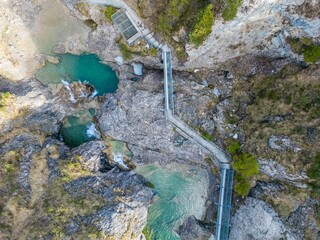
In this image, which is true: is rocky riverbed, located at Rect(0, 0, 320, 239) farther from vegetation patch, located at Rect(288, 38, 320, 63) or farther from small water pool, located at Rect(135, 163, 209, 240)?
small water pool, located at Rect(135, 163, 209, 240)

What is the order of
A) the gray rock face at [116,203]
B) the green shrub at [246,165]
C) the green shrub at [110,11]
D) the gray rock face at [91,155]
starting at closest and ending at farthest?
the green shrub at [246,165], the gray rock face at [116,203], the green shrub at [110,11], the gray rock face at [91,155]

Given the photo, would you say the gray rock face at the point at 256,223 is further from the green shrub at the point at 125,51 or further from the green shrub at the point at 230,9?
the green shrub at the point at 125,51

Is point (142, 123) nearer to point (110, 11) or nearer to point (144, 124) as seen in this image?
point (144, 124)

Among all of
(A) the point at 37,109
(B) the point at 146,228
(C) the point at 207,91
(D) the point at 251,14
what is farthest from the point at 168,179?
(D) the point at 251,14

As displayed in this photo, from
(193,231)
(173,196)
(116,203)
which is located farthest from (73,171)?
(193,231)

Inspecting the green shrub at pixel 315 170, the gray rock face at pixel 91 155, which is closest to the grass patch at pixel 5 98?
the gray rock face at pixel 91 155

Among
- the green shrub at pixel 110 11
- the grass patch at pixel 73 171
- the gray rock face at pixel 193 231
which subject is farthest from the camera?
the gray rock face at pixel 193 231
